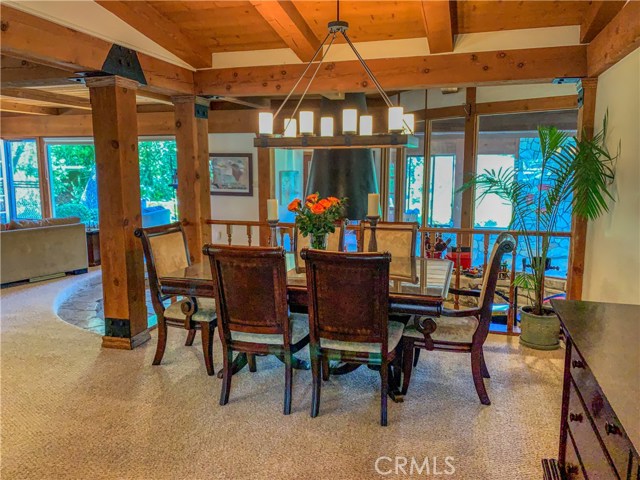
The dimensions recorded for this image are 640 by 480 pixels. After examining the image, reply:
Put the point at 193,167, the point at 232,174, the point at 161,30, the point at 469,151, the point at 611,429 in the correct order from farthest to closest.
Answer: the point at 232,174 → the point at 469,151 → the point at 193,167 → the point at 161,30 → the point at 611,429

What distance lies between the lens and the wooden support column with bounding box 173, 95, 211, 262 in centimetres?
474

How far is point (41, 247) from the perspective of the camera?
640 cm

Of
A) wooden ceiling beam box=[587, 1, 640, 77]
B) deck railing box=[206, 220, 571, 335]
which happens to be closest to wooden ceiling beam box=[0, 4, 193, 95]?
deck railing box=[206, 220, 571, 335]

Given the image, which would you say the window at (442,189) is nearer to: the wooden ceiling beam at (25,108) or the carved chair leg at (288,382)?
the carved chair leg at (288,382)

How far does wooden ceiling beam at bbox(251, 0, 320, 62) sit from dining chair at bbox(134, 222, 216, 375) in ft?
5.88

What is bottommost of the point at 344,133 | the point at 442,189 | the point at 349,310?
the point at 349,310

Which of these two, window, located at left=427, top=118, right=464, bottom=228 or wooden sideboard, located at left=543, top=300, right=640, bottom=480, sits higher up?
window, located at left=427, top=118, right=464, bottom=228

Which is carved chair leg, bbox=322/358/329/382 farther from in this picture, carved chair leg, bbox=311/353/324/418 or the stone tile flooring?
the stone tile flooring

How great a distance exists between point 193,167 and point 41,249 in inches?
122

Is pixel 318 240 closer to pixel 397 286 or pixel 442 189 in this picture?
pixel 397 286

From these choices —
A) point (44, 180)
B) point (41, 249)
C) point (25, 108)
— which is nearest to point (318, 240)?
point (41, 249)

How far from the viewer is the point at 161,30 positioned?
400 centimetres

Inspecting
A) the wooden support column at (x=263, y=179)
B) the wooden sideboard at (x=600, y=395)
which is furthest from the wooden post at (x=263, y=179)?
the wooden sideboard at (x=600, y=395)

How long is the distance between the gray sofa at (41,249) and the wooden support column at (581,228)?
6.31 metres
